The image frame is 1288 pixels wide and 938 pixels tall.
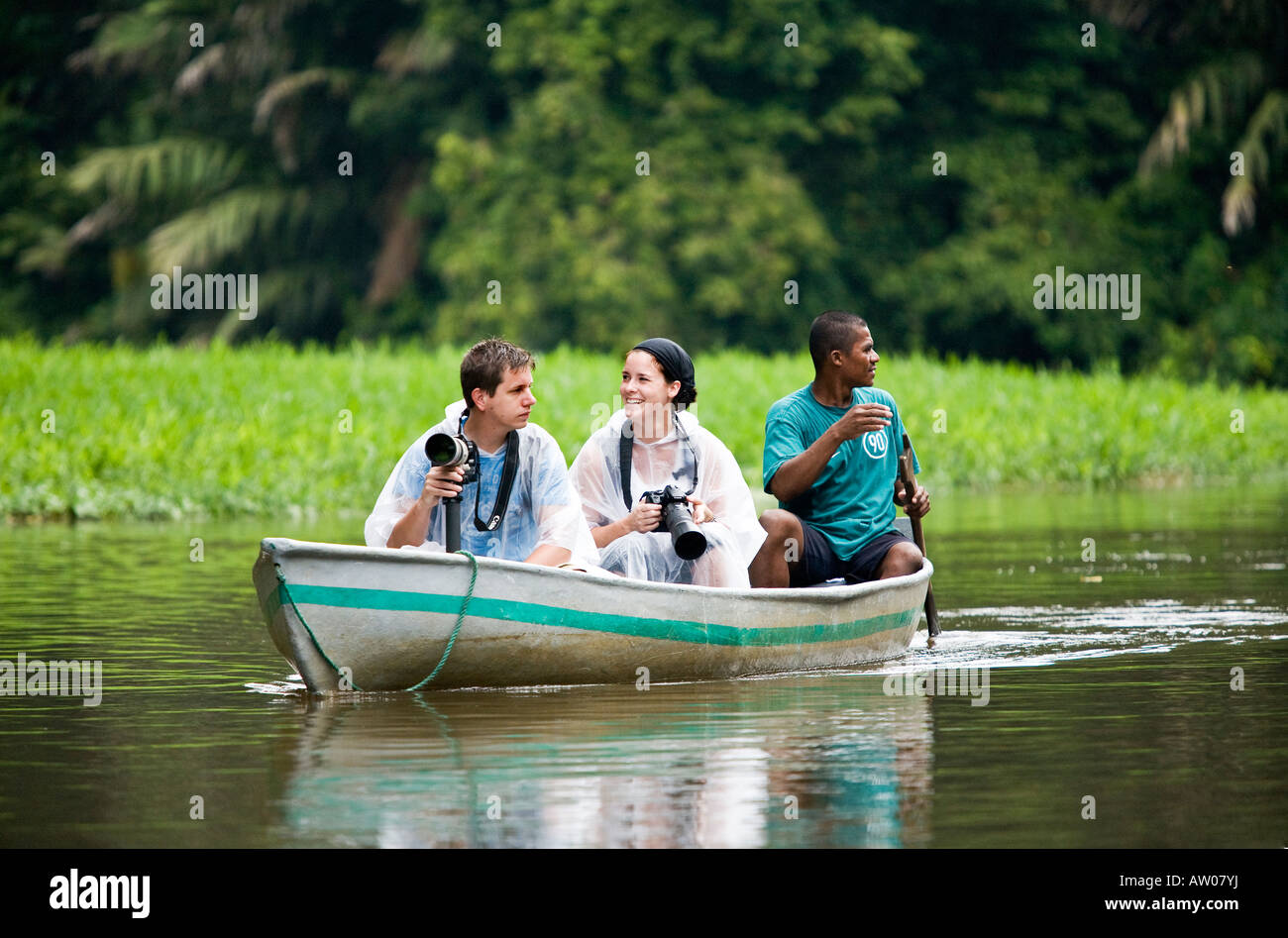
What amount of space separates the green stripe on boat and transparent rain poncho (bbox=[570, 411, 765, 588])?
28 centimetres

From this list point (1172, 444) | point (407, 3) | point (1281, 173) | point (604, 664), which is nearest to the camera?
point (604, 664)

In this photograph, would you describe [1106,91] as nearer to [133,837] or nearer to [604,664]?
[604,664]

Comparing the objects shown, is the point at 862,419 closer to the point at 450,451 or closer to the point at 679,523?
the point at 679,523

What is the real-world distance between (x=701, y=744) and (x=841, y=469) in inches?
83.1

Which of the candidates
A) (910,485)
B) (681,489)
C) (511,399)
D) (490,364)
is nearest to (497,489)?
(511,399)

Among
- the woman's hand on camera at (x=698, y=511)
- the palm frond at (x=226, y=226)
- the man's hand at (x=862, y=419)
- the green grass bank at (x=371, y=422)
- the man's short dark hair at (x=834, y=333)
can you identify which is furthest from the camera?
the palm frond at (x=226, y=226)

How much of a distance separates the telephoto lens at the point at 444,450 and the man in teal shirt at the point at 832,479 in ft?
4.73

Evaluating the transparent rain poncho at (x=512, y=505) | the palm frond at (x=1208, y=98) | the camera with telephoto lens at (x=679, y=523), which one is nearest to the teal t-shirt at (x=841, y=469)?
the camera with telephoto lens at (x=679, y=523)

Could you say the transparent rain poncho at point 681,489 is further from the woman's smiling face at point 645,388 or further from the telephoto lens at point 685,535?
the telephoto lens at point 685,535

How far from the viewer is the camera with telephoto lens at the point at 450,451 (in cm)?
615

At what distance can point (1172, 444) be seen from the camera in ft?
65.5

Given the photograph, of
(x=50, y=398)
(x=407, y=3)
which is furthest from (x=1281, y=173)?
(x=50, y=398)
